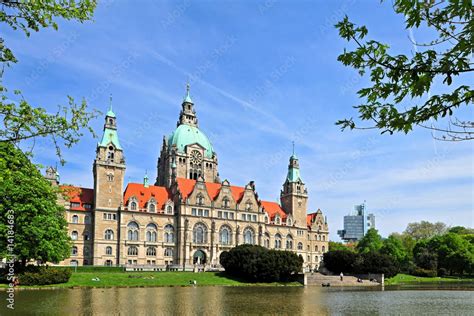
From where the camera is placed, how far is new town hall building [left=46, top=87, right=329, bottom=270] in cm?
8469

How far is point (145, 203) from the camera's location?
90438 millimetres

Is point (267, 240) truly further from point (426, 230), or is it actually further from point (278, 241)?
point (426, 230)

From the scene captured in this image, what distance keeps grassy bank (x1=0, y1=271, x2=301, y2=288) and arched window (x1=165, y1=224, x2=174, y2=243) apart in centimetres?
1845

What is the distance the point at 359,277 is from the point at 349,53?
3256 inches

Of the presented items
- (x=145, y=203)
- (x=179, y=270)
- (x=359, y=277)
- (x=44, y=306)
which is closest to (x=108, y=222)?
(x=145, y=203)

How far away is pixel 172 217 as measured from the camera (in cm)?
9169

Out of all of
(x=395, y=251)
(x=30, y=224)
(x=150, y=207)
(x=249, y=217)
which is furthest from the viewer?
(x=395, y=251)

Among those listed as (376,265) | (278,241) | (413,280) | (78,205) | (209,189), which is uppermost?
(209,189)

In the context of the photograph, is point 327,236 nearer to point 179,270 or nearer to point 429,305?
point 179,270

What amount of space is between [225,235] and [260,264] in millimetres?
26029

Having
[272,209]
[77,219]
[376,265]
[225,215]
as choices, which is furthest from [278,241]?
[77,219]

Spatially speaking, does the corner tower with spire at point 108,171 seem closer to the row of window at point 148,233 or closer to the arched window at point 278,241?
the row of window at point 148,233

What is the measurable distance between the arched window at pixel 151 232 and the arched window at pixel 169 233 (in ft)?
8.15

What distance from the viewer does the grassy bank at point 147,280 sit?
57.3m
